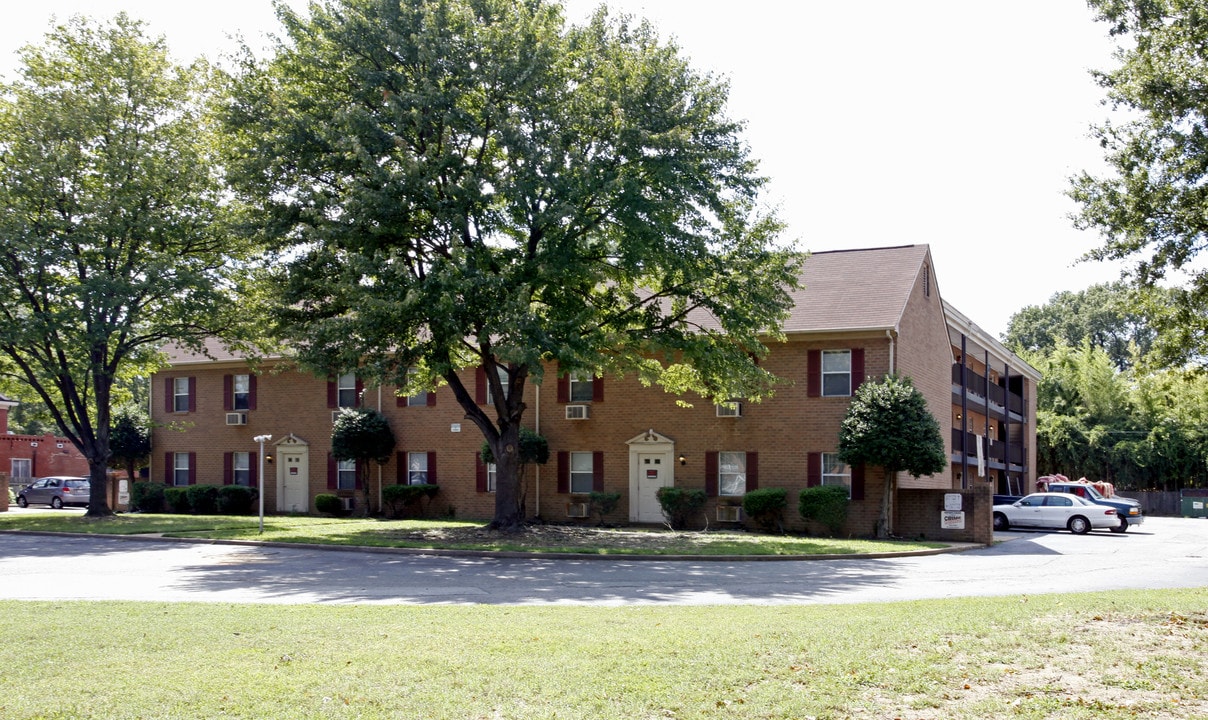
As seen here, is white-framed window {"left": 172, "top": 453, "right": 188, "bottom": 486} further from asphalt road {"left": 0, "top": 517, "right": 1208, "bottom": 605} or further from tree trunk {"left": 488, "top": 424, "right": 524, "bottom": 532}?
tree trunk {"left": 488, "top": 424, "right": 524, "bottom": 532}

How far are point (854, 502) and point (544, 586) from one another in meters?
15.5

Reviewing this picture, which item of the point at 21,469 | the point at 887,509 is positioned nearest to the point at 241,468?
the point at 887,509

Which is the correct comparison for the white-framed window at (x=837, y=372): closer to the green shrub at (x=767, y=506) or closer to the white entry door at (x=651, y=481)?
the green shrub at (x=767, y=506)

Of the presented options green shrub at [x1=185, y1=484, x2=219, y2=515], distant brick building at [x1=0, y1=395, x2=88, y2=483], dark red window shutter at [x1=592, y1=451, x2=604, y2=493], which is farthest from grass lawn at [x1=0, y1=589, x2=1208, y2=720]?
distant brick building at [x1=0, y1=395, x2=88, y2=483]

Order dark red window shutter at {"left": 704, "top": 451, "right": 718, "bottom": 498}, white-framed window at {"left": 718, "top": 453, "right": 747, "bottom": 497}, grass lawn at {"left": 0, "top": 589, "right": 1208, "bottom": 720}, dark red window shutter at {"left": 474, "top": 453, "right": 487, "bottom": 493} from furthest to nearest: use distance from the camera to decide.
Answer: dark red window shutter at {"left": 474, "top": 453, "right": 487, "bottom": 493} → dark red window shutter at {"left": 704, "top": 451, "right": 718, "bottom": 498} → white-framed window at {"left": 718, "top": 453, "right": 747, "bottom": 497} → grass lawn at {"left": 0, "top": 589, "right": 1208, "bottom": 720}

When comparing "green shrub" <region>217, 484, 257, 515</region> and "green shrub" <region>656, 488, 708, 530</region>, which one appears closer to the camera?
"green shrub" <region>656, 488, 708, 530</region>

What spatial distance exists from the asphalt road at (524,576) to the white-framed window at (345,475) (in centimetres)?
1212

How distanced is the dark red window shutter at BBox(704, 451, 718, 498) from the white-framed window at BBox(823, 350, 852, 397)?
382 cm

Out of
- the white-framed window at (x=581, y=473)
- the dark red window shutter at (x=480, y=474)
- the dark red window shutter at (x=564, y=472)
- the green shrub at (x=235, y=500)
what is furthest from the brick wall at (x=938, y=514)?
the green shrub at (x=235, y=500)

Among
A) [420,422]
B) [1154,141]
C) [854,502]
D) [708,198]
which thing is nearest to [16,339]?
[420,422]

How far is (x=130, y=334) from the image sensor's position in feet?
113

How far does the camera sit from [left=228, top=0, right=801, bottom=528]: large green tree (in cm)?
2195

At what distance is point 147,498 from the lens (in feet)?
131

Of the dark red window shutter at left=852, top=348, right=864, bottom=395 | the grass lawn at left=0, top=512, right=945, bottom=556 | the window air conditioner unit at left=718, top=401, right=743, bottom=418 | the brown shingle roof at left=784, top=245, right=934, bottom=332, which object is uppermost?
the brown shingle roof at left=784, top=245, right=934, bottom=332
